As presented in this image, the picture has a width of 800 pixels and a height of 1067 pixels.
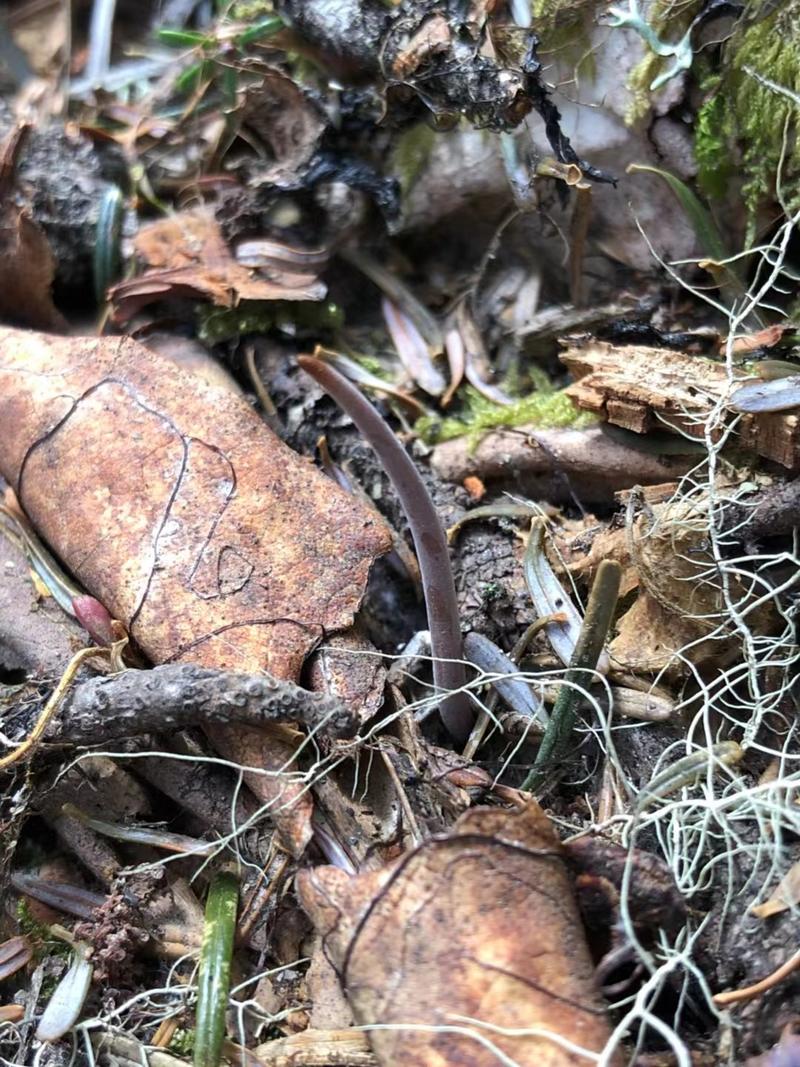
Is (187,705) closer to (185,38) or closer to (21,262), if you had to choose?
(21,262)

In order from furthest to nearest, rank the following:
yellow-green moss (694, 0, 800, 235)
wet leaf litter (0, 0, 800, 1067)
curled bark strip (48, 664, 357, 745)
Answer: yellow-green moss (694, 0, 800, 235)
curled bark strip (48, 664, 357, 745)
wet leaf litter (0, 0, 800, 1067)

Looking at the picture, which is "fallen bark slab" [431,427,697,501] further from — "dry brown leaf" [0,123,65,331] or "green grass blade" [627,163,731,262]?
"dry brown leaf" [0,123,65,331]

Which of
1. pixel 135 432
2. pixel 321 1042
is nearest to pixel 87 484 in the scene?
pixel 135 432

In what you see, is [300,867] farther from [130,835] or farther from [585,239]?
[585,239]

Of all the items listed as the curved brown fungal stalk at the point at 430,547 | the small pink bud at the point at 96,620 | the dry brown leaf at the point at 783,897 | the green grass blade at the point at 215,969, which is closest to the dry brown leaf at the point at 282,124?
the curved brown fungal stalk at the point at 430,547

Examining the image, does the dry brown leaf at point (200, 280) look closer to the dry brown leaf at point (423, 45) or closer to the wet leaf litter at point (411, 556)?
the wet leaf litter at point (411, 556)

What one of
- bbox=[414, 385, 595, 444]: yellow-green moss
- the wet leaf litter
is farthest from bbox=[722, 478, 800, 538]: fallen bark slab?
bbox=[414, 385, 595, 444]: yellow-green moss
